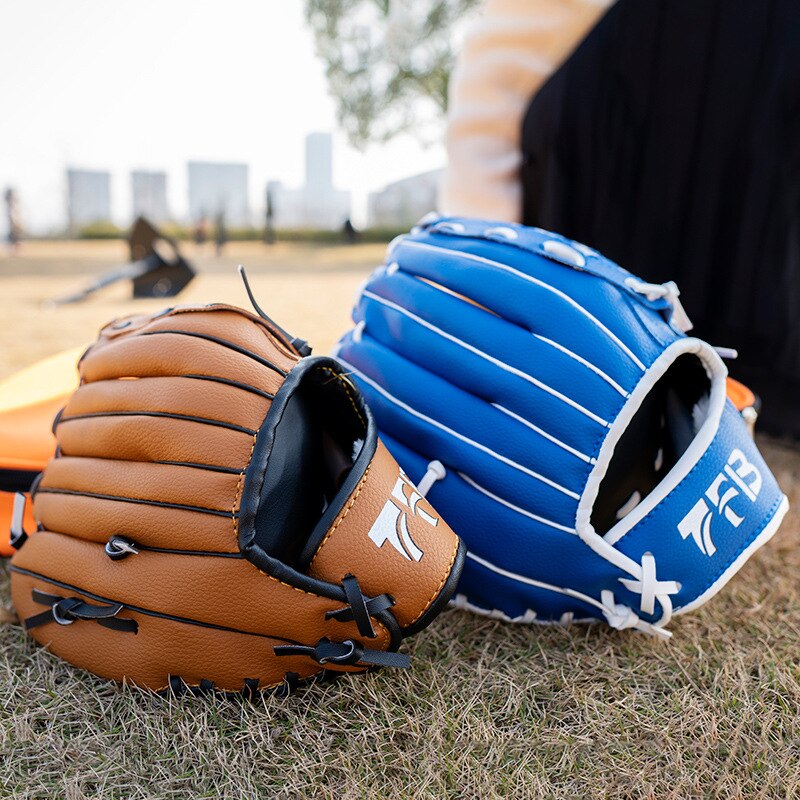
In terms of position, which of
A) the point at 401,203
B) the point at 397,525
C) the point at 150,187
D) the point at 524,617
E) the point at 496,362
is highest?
the point at 496,362

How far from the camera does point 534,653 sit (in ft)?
3.13

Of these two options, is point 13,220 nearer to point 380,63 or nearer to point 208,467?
point 380,63

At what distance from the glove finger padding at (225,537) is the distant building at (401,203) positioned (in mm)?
16001

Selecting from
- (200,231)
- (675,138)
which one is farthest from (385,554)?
(200,231)

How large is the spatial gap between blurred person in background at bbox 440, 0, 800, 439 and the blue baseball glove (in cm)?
69

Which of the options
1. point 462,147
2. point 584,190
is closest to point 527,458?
point 584,190

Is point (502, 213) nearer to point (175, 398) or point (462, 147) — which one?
point (462, 147)

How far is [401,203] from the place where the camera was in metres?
18.0

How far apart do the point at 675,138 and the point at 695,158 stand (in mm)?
64

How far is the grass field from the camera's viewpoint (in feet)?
2.43

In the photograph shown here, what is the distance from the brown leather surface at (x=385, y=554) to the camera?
2.64 ft

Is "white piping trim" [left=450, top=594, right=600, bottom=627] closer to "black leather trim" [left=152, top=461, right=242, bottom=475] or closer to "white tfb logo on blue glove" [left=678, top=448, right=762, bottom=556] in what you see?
"white tfb logo on blue glove" [left=678, top=448, right=762, bottom=556]

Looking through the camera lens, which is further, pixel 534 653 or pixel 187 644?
pixel 534 653

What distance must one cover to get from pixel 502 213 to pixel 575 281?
935mm
